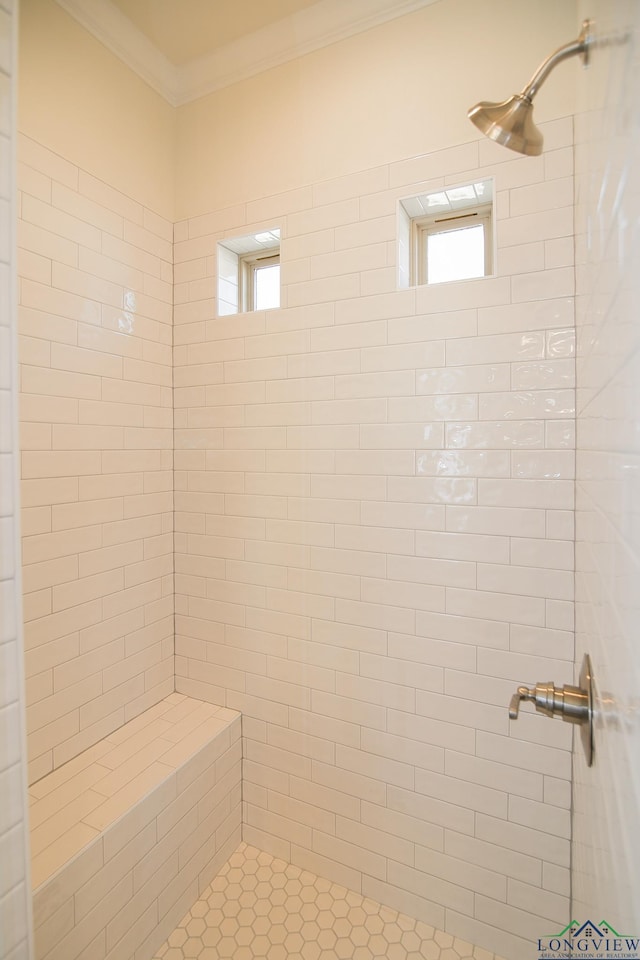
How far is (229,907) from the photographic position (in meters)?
1.69

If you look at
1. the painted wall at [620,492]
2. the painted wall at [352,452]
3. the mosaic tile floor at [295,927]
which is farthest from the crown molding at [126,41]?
the mosaic tile floor at [295,927]

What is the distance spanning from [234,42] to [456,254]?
1.21 m

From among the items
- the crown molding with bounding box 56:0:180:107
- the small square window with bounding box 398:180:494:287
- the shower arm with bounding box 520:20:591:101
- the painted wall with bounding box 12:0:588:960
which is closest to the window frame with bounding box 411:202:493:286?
the small square window with bounding box 398:180:494:287

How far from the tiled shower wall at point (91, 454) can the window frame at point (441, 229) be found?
1045mm

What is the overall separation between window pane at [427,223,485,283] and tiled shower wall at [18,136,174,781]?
43.6 inches

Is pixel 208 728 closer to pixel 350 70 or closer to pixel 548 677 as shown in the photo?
pixel 548 677

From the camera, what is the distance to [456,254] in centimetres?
170

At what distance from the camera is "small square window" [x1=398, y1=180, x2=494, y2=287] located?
1.62 m

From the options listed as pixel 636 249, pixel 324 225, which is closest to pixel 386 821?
pixel 636 249

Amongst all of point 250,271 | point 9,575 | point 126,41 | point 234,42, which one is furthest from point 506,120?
point 126,41

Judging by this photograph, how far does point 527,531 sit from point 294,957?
4.96 feet

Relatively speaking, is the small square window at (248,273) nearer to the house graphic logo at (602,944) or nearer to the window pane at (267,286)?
the window pane at (267,286)

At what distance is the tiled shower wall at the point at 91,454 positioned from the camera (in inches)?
60.9

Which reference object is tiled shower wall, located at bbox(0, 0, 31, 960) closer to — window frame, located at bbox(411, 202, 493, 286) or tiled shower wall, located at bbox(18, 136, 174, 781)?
tiled shower wall, located at bbox(18, 136, 174, 781)
